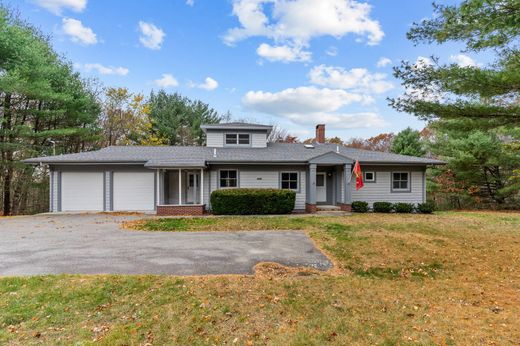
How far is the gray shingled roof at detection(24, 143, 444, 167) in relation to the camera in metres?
13.3

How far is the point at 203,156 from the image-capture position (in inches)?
566

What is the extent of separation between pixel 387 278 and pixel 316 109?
2545cm

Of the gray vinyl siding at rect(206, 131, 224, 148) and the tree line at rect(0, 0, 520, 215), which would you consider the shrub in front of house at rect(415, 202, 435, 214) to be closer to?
the tree line at rect(0, 0, 520, 215)

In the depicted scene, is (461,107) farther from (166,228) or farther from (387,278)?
(166,228)

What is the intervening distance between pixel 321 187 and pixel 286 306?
39.5 ft

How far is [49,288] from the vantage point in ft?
13.6

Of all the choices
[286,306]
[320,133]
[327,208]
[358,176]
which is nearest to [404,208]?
[358,176]

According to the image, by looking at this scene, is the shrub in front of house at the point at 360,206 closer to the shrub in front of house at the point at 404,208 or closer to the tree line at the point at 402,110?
the shrub in front of house at the point at 404,208

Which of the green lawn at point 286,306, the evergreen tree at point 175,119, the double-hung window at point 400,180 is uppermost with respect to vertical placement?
the evergreen tree at point 175,119

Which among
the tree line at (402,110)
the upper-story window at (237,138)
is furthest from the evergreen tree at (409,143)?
the upper-story window at (237,138)

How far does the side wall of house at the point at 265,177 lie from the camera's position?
1429 centimetres

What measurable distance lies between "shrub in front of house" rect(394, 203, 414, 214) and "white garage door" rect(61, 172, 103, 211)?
15527 mm

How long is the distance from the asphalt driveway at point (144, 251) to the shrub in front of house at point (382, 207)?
738 centimetres

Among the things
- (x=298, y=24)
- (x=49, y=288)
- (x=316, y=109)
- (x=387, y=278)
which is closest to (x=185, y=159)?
(x=298, y=24)
